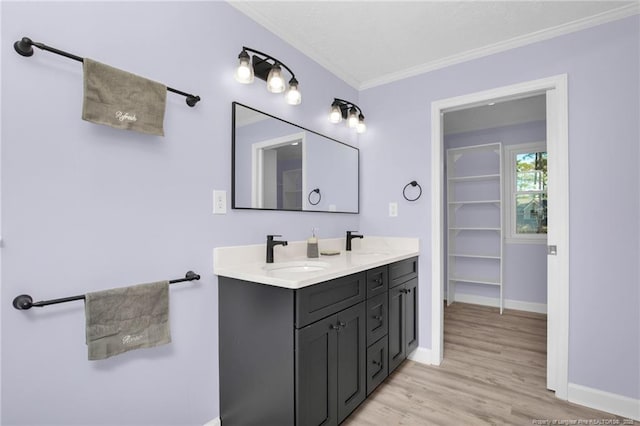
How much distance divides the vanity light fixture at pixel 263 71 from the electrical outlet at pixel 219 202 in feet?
2.03

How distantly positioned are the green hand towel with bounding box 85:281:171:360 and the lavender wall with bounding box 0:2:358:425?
0.07m

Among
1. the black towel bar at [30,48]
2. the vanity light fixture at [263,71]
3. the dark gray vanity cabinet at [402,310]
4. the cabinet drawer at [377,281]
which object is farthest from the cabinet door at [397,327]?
the black towel bar at [30,48]

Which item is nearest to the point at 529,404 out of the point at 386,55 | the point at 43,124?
the point at 386,55

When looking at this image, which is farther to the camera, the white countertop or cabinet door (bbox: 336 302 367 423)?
cabinet door (bbox: 336 302 367 423)

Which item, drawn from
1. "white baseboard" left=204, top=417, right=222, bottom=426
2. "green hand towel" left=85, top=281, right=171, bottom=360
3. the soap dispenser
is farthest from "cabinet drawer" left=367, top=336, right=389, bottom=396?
"green hand towel" left=85, top=281, right=171, bottom=360

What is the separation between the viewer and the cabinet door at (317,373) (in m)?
1.37

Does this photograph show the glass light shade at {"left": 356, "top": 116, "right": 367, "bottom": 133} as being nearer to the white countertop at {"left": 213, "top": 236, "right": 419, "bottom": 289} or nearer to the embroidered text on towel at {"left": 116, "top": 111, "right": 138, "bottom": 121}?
the white countertop at {"left": 213, "top": 236, "right": 419, "bottom": 289}

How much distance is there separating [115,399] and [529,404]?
7.56 ft

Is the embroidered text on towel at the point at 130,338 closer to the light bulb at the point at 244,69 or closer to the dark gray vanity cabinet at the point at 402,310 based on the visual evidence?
the light bulb at the point at 244,69

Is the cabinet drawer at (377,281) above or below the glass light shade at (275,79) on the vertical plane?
below

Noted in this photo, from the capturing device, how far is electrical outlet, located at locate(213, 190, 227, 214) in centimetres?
167

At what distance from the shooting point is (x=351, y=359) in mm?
1710

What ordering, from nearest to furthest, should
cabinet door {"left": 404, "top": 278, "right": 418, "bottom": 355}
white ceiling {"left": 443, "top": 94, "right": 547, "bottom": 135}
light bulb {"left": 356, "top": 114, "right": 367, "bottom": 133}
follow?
1. cabinet door {"left": 404, "top": 278, "right": 418, "bottom": 355}
2. light bulb {"left": 356, "top": 114, "right": 367, "bottom": 133}
3. white ceiling {"left": 443, "top": 94, "right": 547, "bottom": 135}

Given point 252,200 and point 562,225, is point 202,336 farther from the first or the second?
point 562,225
